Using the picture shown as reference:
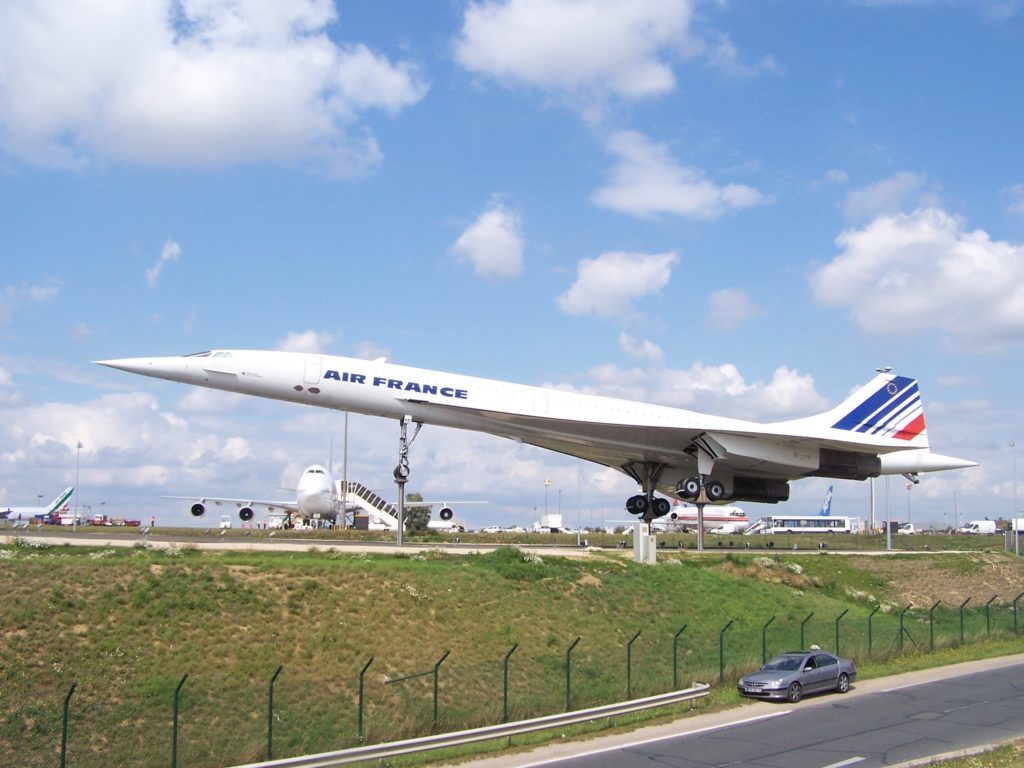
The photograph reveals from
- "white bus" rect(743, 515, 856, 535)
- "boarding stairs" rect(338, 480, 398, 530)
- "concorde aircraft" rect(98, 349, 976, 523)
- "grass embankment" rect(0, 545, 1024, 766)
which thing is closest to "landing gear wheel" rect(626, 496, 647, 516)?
"concorde aircraft" rect(98, 349, 976, 523)

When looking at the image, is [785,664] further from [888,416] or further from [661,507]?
[888,416]

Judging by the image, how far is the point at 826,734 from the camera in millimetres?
16078

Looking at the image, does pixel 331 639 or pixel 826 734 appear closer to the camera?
pixel 826 734

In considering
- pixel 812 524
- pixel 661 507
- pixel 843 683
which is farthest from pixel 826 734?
pixel 812 524

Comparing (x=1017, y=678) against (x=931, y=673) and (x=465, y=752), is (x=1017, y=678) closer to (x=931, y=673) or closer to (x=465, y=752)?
(x=931, y=673)

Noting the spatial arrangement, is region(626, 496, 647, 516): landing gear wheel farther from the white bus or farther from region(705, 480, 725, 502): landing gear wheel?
the white bus

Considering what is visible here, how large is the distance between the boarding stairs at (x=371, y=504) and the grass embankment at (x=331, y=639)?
41.1 m

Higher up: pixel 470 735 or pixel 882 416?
pixel 882 416

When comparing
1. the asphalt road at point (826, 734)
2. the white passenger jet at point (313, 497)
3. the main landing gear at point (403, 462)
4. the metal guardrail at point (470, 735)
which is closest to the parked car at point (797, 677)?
the asphalt road at point (826, 734)

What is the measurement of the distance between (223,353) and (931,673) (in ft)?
71.6

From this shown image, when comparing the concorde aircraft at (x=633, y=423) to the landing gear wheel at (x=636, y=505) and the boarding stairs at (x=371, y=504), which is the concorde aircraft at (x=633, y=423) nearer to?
the landing gear wheel at (x=636, y=505)

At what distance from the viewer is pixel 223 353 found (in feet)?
96.2

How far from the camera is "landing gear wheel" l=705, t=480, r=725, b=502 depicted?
36.5m

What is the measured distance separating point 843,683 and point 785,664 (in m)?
1.40
